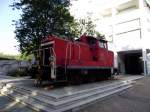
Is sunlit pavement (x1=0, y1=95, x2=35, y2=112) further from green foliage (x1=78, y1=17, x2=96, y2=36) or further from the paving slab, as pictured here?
green foliage (x1=78, y1=17, x2=96, y2=36)

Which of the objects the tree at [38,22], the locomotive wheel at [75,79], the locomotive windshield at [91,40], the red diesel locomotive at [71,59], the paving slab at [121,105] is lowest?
the paving slab at [121,105]

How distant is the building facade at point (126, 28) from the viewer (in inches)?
1065

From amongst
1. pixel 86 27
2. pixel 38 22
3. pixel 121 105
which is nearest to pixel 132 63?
pixel 86 27

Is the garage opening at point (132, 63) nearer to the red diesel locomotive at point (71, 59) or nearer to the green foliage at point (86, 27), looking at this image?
the green foliage at point (86, 27)

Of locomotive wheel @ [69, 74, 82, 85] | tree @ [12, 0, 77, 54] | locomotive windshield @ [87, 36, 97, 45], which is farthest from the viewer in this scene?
tree @ [12, 0, 77, 54]

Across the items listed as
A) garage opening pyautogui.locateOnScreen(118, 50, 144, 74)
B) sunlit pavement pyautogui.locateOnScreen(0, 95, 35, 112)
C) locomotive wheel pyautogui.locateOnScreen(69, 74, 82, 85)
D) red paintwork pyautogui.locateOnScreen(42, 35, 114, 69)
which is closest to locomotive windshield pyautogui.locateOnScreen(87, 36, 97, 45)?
red paintwork pyautogui.locateOnScreen(42, 35, 114, 69)

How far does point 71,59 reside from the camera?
440 inches

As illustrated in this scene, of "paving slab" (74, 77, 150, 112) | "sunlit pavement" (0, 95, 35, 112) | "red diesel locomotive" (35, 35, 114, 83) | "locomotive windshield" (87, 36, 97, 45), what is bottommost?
"paving slab" (74, 77, 150, 112)

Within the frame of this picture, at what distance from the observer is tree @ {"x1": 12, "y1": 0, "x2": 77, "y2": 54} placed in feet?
54.9

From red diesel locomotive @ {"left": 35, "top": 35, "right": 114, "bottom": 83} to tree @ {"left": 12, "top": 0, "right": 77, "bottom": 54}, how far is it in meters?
4.32

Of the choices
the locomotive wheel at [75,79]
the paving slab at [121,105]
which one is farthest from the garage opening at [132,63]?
the paving slab at [121,105]

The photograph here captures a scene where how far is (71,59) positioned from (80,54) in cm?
169

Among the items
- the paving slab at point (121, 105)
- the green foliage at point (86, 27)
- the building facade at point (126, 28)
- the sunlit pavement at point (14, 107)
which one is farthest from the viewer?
the building facade at point (126, 28)

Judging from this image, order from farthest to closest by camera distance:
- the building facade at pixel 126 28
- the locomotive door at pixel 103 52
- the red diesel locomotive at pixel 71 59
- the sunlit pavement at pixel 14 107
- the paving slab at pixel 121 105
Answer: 1. the building facade at pixel 126 28
2. the locomotive door at pixel 103 52
3. the red diesel locomotive at pixel 71 59
4. the paving slab at pixel 121 105
5. the sunlit pavement at pixel 14 107
